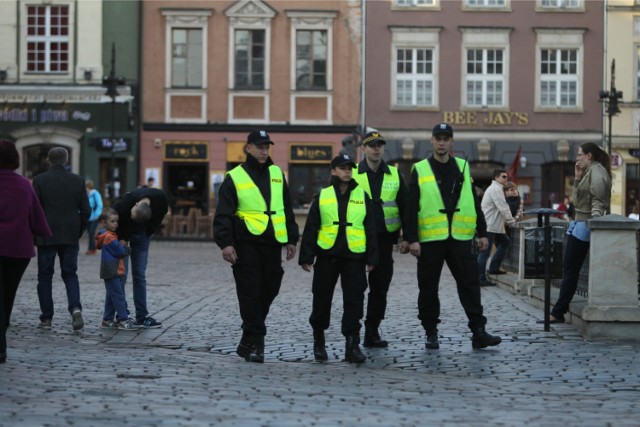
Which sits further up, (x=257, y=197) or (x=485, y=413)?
(x=257, y=197)

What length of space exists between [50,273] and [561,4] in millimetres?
31434

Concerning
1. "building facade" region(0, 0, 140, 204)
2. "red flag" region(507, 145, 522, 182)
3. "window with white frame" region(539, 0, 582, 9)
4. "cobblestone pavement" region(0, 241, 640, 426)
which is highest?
"window with white frame" region(539, 0, 582, 9)

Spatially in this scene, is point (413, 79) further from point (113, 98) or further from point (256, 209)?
point (256, 209)

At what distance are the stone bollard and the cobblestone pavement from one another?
307 millimetres

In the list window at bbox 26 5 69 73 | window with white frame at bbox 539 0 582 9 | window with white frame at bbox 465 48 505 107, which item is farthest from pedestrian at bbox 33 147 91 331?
window with white frame at bbox 539 0 582 9

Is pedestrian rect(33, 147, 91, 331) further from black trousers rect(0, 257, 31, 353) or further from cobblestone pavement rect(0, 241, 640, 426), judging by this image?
black trousers rect(0, 257, 31, 353)

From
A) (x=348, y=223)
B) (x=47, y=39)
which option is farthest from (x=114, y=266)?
(x=47, y=39)

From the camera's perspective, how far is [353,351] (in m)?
10.3

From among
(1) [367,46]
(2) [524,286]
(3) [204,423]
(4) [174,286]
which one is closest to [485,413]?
(3) [204,423]

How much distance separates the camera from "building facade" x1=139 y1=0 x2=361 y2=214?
41.1 meters

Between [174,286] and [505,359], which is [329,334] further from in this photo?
[174,286]

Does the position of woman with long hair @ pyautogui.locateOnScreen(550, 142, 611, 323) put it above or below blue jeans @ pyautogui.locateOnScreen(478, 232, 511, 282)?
above

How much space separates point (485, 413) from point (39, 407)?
255cm

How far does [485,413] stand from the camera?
7734 mm
